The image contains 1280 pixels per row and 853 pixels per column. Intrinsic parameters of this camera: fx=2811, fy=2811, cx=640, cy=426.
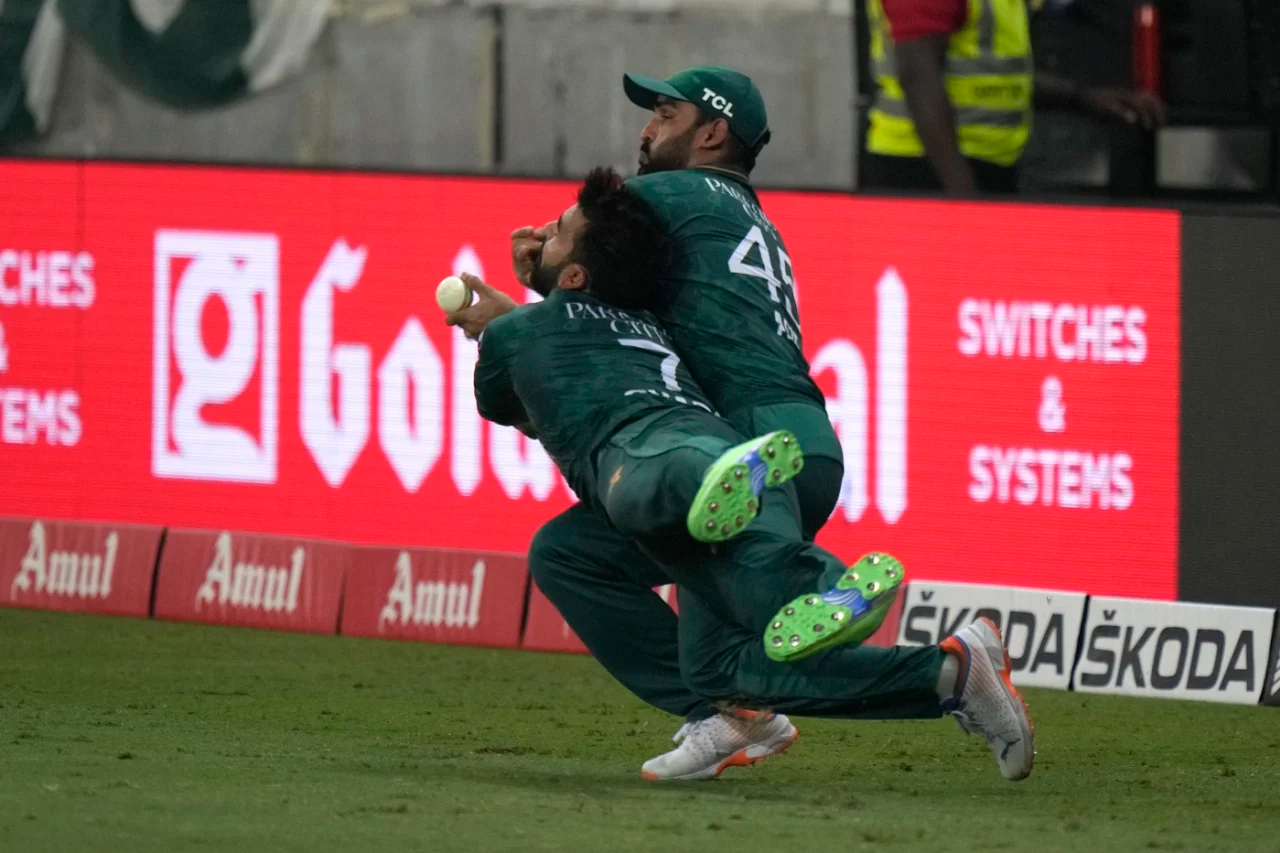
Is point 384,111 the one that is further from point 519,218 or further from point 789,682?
point 789,682

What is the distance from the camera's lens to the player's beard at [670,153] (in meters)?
7.36

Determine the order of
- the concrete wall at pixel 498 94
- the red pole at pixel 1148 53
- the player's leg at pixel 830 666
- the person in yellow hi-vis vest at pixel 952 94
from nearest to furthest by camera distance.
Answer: the player's leg at pixel 830 666 → the red pole at pixel 1148 53 → the person in yellow hi-vis vest at pixel 952 94 → the concrete wall at pixel 498 94

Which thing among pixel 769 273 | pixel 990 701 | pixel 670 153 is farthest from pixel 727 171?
pixel 990 701

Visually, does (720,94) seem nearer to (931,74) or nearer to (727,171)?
(727,171)

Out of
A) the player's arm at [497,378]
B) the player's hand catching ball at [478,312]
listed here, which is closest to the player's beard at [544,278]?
the player's hand catching ball at [478,312]

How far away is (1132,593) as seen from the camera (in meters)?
9.90

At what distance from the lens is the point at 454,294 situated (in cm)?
698

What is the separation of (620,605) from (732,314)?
83cm

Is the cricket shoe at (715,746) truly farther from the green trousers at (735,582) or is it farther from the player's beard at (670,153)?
the player's beard at (670,153)

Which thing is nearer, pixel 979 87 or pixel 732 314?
pixel 732 314

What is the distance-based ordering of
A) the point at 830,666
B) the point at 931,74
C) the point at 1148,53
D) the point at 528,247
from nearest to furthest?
the point at 830,666 < the point at 528,247 < the point at 1148,53 < the point at 931,74

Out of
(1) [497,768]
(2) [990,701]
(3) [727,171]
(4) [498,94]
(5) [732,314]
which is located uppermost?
(4) [498,94]

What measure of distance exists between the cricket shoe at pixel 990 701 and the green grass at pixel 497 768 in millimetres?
128

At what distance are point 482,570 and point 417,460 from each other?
71 centimetres
